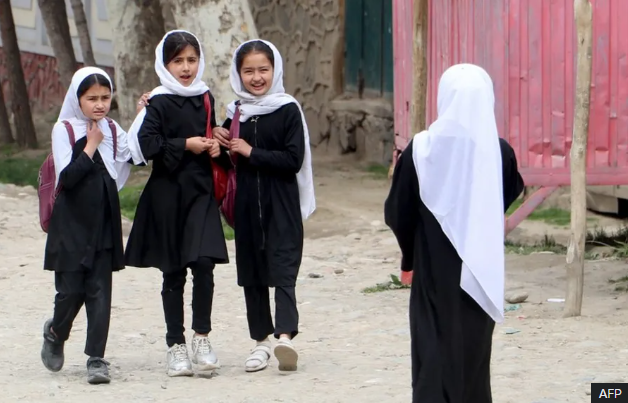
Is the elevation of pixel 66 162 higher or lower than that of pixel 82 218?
higher

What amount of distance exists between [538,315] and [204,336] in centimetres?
215

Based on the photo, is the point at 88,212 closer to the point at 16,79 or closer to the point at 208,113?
the point at 208,113

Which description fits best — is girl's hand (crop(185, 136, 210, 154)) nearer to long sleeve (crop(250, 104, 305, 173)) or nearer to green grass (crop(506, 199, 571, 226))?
long sleeve (crop(250, 104, 305, 173))

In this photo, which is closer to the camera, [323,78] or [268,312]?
[268,312]

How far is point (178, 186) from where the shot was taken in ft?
19.0

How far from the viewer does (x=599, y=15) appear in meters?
7.66

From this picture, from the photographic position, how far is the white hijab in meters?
4.17

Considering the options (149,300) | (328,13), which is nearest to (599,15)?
(149,300)

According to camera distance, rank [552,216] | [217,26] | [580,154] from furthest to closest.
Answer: [217,26] → [552,216] → [580,154]

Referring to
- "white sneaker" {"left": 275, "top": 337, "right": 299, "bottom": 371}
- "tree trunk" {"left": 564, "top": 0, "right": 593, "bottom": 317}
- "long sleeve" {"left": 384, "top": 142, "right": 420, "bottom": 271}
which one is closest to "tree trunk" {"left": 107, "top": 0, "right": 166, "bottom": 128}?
"tree trunk" {"left": 564, "top": 0, "right": 593, "bottom": 317}

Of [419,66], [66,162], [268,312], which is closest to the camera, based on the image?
[66,162]

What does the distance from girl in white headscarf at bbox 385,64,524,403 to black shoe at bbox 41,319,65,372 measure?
7.22 ft

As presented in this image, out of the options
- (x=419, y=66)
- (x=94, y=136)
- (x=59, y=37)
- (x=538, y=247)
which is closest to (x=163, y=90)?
(x=94, y=136)

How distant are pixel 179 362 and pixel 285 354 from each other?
48 cm
